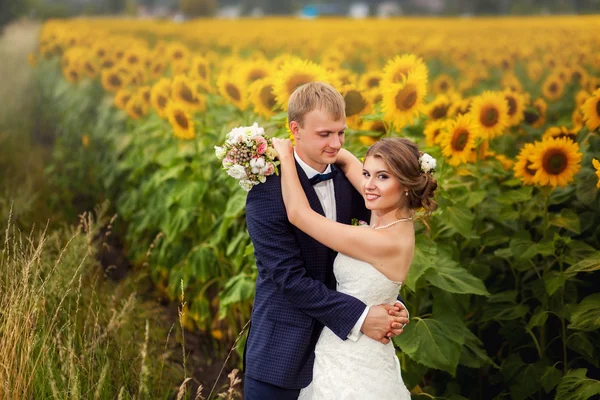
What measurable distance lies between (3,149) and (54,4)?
76.0 feet

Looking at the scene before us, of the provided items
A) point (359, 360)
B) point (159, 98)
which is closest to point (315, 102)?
point (359, 360)

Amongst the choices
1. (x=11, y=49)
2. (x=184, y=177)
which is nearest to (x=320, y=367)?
(x=184, y=177)

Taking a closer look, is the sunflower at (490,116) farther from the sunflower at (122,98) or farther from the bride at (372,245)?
the sunflower at (122,98)

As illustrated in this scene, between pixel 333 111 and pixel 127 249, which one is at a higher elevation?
pixel 333 111

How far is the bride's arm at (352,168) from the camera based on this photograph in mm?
3012

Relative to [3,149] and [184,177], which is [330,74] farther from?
[3,149]

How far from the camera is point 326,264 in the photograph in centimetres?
292

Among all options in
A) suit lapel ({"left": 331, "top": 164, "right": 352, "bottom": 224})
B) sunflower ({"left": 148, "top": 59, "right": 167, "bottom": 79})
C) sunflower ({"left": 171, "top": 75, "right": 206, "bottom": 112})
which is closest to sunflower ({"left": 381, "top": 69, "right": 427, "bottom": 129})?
suit lapel ({"left": 331, "top": 164, "right": 352, "bottom": 224})

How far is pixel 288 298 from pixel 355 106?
1.79 metres

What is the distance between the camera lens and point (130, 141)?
23.0 feet

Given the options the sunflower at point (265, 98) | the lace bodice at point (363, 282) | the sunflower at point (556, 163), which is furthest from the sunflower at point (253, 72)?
the lace bodice at point (363, 282)

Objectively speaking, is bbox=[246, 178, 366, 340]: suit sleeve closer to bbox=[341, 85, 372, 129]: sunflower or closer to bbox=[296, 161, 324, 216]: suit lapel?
bbox=[296, 161, 324, 216]: suit lapel

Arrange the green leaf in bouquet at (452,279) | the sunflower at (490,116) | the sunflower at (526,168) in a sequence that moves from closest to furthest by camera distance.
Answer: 1. the green leaf in bouquet at (452,279)
2. the sunflower at (526,168)
3. the sunflower at (490,116)

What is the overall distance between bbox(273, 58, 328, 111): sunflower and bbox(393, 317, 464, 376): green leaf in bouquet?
1.46 meters
